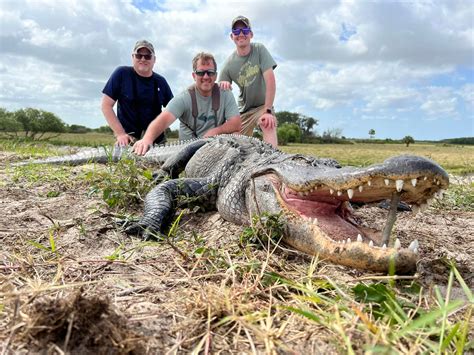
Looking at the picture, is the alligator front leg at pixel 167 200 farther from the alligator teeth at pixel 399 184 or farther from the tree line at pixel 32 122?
the tree line at pixel 32 122

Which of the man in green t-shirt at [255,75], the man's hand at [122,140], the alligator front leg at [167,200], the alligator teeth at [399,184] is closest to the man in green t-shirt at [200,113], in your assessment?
the man's hand at [122,140]

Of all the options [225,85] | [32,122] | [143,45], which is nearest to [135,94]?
[143,45]

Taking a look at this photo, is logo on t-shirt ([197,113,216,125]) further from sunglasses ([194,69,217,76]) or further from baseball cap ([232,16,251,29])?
baseball cap ([232,16,251,29])

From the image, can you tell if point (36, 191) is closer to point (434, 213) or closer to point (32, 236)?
point (32, 236)

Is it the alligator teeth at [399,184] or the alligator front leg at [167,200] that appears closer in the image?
the alligator teeth at [399,184]

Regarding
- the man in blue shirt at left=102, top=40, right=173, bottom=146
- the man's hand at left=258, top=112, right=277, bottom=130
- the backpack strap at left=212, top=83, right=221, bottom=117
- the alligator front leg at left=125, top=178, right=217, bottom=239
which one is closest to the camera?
the alligator front leg at left=125, top=178, right=217, bottom=239

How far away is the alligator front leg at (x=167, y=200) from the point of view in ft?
10.00

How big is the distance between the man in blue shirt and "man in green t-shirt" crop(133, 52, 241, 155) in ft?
3.23

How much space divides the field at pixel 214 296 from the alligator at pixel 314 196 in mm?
124

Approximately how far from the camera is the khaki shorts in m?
8.07

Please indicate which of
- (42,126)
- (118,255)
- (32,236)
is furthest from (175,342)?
(42,126)

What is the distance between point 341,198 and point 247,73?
18.2ft

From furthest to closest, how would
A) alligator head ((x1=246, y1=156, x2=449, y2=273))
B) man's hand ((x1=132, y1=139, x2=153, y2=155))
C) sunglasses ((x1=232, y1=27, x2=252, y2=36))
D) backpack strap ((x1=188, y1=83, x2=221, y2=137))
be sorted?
sunglasses ((x1=232, y1=27, x2=252, y2=36)), backpack strap ((x1=188, y1=83, x2=221, y2=137)), man's hand ((x1=132, y1=139, x2=153, y2=155)), alligator head ((x1=246, y1=156, x2=449, y2=273))

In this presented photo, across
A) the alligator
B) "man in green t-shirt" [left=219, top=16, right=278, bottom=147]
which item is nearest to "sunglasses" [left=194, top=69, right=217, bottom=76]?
"man in green t-shirt" [left=219, top=16, right=278, bottom=147]
